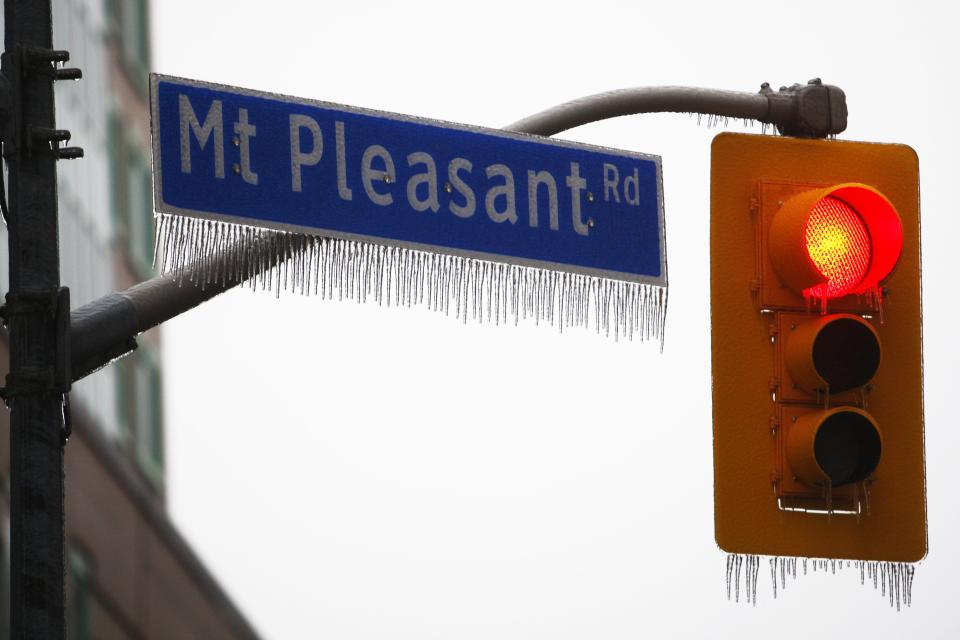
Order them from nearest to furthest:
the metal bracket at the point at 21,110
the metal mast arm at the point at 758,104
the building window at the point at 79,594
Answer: the metal bracket at the point at 21,110 → the metal mast arm at the point at 758,104 → the building window at the point at 79,594

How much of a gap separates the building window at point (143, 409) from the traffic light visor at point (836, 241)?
2106cm

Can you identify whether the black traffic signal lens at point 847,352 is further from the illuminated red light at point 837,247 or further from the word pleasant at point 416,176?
the word pleasant at point 416,176

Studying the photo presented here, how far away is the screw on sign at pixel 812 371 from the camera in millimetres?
4945

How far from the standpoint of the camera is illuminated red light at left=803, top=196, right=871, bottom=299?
5.02 metres

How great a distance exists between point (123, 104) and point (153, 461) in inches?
239

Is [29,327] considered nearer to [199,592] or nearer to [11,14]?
[11,14]

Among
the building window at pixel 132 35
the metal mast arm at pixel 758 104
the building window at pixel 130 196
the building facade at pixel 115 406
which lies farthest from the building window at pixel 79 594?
the metal mast arm at pixel 758 104

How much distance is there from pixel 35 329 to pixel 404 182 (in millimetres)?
1068

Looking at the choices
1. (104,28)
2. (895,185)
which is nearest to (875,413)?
(895,185)

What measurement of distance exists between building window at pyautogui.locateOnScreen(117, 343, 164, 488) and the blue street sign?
2110 centimetres

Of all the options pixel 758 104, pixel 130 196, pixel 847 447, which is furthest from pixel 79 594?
pixel 847 447

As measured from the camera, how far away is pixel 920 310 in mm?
5305

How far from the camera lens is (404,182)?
457 cm

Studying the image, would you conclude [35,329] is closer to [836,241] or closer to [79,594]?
[836,241]
